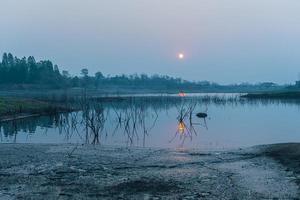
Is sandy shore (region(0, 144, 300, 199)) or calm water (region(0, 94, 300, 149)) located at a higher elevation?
sandy shore (region(0, 144, 300, 199))

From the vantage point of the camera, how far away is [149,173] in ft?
44.5

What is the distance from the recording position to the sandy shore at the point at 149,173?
10.9 metres

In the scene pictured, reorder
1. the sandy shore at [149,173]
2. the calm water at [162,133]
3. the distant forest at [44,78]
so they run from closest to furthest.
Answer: the sandy shore at [149,173] < the calm water at [162,133] < the distant forest at [44,78]

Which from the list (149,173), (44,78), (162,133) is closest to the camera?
(149,173)

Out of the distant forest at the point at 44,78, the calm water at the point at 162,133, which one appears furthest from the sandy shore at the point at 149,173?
the distant forest at the point at 44,78

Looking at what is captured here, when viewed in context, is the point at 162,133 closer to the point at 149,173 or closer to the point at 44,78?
the point at 149,173

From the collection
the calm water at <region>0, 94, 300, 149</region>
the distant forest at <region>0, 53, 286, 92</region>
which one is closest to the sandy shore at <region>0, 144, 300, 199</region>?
the calm water at <region>0, 94, 300, 149</region>

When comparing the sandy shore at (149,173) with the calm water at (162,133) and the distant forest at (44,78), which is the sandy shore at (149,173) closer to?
the calm water at (162,133)

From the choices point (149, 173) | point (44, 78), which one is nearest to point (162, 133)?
point (149, 173)

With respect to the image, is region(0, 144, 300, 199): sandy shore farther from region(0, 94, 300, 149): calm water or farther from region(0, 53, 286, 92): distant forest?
region(0, 53, 286, 92): distant forest

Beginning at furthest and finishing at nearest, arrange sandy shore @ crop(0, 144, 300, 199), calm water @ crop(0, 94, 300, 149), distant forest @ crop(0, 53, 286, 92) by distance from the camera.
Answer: distant forest @ crop(0, 53, 286, 92) < calm water @ crop(0, 94, 300, 149) < sandy shore @ crop(0, 144, 300, 199)

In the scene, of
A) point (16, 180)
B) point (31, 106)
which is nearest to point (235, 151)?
point (16, 180)

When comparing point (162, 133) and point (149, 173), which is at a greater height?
point (149, 173)

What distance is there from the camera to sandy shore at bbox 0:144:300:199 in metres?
10.9
